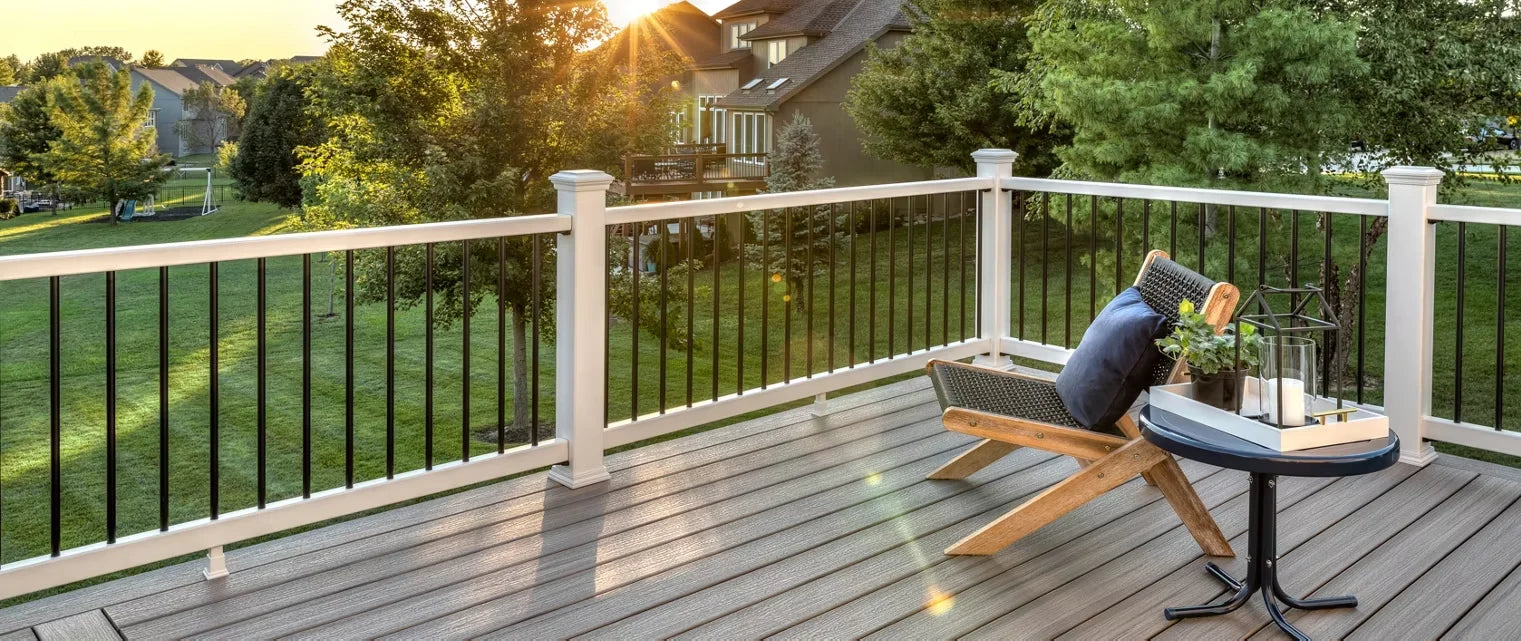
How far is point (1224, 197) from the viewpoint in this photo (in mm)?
4293

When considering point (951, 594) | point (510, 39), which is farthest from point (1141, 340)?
point (510, 39)

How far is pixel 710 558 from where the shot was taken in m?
3.12

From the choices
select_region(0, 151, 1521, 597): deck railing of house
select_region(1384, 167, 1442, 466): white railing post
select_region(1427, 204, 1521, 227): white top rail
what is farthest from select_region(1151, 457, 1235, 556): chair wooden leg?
select_region(1427, 204, 1521, 227): white top rail

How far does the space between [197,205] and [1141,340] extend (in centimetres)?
5858

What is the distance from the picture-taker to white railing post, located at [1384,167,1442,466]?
3867mm

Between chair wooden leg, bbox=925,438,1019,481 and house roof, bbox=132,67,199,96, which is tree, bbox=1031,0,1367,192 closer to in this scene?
chair wooden leg, bbox=925,438,1019,481

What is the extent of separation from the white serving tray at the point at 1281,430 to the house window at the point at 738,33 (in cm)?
3094

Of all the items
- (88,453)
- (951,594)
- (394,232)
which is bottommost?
(88,453)

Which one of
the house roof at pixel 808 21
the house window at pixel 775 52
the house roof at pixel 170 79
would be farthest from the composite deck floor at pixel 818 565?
the house roof at pixel 170 79

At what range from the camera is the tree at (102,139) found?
168 feet

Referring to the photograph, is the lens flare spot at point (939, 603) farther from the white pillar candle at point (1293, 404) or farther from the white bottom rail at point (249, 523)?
the white bottom rail at point (249, 523)

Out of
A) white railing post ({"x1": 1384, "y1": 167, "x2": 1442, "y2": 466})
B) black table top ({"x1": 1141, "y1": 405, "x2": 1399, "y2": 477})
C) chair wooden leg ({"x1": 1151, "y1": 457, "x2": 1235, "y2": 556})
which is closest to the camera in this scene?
black table top ({"x1": 1141, "y1": 405, "x2": 1399, "y2": 477})

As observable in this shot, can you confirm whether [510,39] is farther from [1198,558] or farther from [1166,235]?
[1198,558]

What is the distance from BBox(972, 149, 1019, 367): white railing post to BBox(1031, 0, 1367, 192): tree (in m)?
8.21
